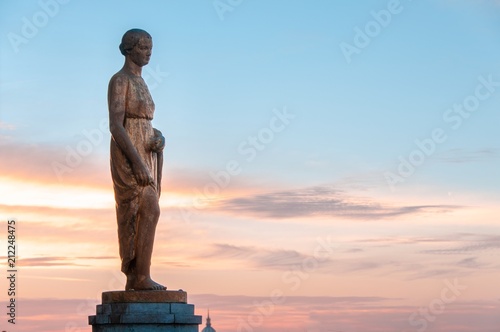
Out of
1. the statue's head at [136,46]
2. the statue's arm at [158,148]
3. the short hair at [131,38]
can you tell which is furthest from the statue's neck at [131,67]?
the statue's arm at [158,148]

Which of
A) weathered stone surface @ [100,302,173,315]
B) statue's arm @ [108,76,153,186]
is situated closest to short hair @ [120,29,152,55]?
statue's arm @ [108,76,153,186]

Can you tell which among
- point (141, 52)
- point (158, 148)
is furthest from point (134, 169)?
point (141, 52)

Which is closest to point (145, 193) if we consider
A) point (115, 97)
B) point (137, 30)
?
point (115, 97)

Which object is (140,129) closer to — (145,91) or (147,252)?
(145,91)

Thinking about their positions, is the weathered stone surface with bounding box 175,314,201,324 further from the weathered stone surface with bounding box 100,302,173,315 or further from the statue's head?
the statue's head

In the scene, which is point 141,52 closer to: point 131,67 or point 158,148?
point 131,67

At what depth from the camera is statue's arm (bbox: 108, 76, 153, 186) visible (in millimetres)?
17625

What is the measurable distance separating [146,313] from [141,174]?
2.47 m

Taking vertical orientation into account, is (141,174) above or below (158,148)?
below

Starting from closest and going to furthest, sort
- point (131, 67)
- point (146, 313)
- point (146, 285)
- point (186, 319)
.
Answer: point (146, 313) < point (186, 319) < point (146, 285) < point (131, 67)

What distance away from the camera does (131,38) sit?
18.2 metres

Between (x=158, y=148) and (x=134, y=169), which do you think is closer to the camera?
(x=134, y=169)

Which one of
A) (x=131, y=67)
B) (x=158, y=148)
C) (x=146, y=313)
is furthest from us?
(x=131, y=67)

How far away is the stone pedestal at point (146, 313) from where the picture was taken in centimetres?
1700
